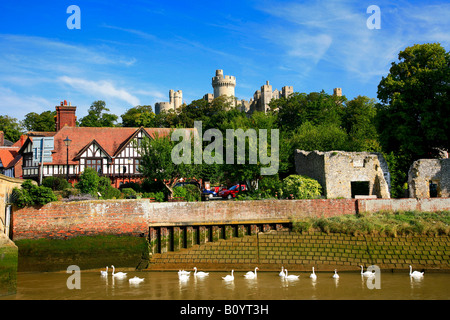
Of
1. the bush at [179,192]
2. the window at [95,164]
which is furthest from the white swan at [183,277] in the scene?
the window at [95,164]

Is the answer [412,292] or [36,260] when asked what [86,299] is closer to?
[36,260]

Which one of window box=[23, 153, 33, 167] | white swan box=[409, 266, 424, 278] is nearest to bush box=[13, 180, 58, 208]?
white swan box=[409, 266, 424, 278]

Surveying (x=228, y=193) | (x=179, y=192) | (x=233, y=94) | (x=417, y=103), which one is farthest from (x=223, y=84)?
(x=179, y=192)

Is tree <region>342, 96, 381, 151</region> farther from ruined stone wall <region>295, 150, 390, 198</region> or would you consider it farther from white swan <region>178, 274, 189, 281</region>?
white swan <region>178, 274, 189, 281</region>

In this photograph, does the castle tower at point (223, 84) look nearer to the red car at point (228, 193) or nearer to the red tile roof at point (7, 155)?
the red tile roof at point (7, 155)

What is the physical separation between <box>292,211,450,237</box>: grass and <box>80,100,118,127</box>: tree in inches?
1751

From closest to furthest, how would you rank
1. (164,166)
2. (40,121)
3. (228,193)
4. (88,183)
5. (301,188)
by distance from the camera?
(301,188) < (88,183) < (164,166) < (228,193) < (40,121)

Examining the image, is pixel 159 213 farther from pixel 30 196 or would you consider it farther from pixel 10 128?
pixel 10 128

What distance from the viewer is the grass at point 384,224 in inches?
757

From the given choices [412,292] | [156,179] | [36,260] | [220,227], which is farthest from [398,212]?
[36,260]

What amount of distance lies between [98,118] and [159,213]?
45.4 metres

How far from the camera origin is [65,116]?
131 feet

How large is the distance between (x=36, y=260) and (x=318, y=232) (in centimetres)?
1321

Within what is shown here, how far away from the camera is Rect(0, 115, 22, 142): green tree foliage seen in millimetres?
57281
